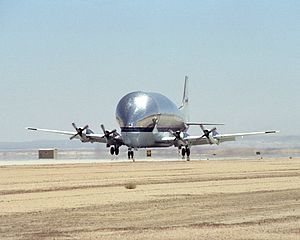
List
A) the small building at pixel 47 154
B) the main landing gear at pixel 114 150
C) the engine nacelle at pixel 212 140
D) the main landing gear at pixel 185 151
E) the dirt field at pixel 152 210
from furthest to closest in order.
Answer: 1. the small building at pixel 47 154
2. the main landing gear at pixel 114 150
3. the engine nacelle at pixel 212 140
4. the main landing gear at pixel 185 151
5. the dirt field at pixel 152 210

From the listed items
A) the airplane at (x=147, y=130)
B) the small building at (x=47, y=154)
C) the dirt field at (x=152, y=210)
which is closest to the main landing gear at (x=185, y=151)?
the airplane at (x=147, y=130)

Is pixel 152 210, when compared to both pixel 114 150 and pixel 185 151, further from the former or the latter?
pixel 114 150

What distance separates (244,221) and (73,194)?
12195 mm

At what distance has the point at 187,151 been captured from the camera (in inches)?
3723

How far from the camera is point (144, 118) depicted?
327 feet

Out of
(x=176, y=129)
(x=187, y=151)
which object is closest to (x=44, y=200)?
(x=187, y=151)

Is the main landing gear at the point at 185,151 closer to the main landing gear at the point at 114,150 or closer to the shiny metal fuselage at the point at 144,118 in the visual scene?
the shiny metal fuselage at the point at 144,118

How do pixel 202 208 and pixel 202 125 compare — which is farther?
pixel 202 125

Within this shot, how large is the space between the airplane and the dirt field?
57349 mm

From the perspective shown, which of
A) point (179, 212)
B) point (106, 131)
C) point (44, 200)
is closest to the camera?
point (179, 212)

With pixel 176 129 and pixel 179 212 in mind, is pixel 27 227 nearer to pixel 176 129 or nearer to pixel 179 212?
pixel 179 212

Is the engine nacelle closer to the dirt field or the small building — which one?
the small building

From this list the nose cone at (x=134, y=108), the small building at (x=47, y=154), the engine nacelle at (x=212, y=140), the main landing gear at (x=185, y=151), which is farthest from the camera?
the small building at (x=47, y=154)

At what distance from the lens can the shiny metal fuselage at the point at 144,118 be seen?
98500 mm
